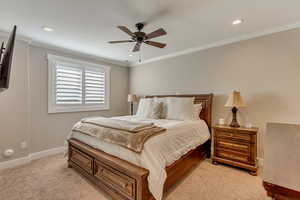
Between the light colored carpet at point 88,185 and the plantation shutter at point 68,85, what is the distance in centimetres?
164

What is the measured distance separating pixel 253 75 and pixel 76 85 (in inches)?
164

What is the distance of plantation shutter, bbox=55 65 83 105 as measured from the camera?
3.64m

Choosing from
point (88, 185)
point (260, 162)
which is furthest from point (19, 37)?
point (260, 162)

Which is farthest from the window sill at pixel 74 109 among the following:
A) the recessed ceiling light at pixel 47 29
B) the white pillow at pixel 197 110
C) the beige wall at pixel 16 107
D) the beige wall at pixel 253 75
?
the white pillow at pixel 197 110

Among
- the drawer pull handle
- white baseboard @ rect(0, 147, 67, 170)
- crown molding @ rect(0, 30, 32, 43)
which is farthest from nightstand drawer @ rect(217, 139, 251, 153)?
crown molding @ rect(0, 30, 32, 43)

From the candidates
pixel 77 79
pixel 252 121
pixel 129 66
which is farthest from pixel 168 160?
pixel 129 66

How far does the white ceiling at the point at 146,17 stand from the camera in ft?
6.48

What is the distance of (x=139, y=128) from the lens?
6.54ft

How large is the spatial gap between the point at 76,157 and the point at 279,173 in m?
2.76

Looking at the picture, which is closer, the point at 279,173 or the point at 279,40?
the point at 279,173

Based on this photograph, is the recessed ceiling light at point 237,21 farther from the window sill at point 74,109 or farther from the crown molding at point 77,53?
the window sill at point 74,109

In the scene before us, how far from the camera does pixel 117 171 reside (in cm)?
185

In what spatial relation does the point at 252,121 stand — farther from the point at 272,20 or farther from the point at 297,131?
the point at 297,131

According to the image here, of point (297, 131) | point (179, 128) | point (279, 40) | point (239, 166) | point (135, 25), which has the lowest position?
point (239, 166)
